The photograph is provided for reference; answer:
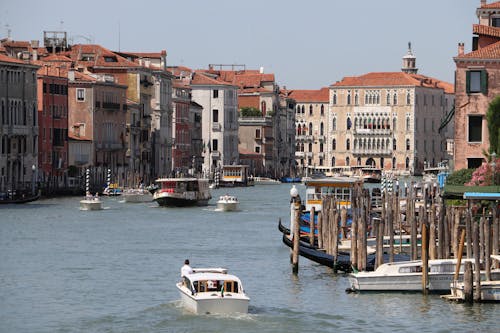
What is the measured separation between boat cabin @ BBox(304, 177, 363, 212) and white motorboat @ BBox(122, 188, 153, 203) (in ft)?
68.2

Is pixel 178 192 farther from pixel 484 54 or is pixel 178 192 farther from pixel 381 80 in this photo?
pixel 381 80

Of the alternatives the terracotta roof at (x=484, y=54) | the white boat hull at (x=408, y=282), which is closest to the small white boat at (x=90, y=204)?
the terracotta roof at (x=484, y=54)

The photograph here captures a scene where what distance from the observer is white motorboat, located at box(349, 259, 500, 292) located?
26406mm

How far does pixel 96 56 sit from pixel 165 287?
53126 millimetres

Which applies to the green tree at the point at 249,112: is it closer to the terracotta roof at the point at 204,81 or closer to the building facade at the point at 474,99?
the terracotta roof at the point at 204,81

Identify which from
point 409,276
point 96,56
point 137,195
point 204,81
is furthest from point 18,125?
point 204,81

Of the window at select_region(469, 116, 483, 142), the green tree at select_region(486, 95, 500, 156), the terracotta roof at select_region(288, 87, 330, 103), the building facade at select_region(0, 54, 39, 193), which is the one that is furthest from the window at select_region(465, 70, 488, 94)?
the terracotta roof at select_region(288, 87, 330, 103)

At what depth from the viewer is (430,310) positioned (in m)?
25.4

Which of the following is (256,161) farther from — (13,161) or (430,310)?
(430,310)

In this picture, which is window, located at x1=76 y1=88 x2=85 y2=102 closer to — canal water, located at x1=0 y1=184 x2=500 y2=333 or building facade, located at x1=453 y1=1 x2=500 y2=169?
canal water, located at x1=0 y1=184 x2=500 y2=333

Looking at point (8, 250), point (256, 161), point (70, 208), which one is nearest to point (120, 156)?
point (70, 208)

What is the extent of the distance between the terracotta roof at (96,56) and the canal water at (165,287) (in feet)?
114

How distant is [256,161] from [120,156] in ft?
111

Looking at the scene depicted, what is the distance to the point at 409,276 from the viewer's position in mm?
26516
